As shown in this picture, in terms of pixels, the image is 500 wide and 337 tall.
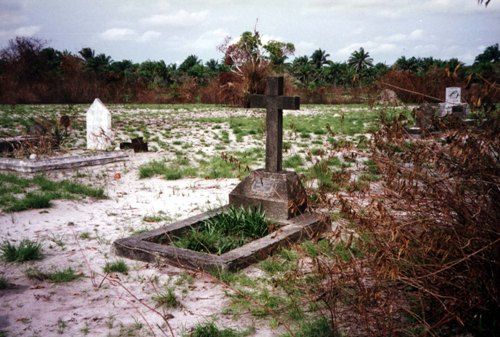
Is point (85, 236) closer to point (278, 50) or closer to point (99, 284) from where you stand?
point (99, 284)

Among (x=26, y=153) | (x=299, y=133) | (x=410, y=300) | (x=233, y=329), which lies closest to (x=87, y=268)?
(x=233, y=329)

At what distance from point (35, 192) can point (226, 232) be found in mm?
3363

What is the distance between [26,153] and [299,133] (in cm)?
739

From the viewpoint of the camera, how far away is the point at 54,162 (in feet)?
29.2

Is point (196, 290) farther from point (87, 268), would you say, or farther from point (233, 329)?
point (87, 268)

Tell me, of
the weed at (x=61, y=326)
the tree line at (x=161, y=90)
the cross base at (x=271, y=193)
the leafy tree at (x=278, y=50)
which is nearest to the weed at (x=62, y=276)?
the weed at (x=61, y=326)

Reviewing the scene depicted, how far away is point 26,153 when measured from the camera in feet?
32.1

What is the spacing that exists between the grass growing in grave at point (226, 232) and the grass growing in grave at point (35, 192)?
93.5 inches

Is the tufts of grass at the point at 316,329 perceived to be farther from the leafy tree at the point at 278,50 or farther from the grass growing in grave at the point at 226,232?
the leafy tree at the point at 278,50

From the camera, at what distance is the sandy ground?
338 centimetres

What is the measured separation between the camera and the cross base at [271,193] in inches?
216

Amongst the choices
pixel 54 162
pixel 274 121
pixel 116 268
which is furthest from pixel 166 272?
pixel 54 162

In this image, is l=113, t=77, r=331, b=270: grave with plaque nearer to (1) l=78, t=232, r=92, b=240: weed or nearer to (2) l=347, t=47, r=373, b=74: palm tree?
(1) l=78, t=232, r=92, b=240: weed

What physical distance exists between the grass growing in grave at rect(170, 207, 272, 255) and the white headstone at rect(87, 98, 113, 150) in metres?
6.13
